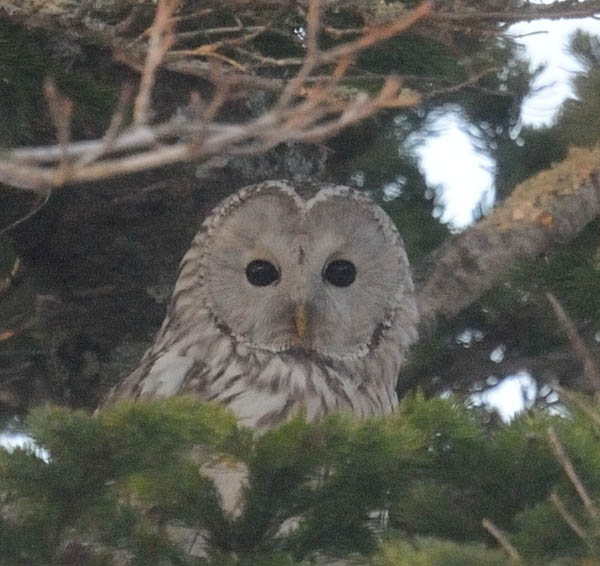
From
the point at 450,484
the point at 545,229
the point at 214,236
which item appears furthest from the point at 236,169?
the point at 450,484

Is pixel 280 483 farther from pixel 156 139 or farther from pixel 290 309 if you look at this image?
pixel 290 309

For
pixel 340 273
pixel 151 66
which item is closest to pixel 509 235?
pixel 340 273

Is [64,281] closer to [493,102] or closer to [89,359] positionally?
[89,359]

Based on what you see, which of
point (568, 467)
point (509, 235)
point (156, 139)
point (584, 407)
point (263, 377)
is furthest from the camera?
point (509, 235)

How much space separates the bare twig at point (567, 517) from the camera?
85.0 inches

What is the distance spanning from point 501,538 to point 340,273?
6.85 feet

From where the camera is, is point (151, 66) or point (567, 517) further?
point (151, 66)

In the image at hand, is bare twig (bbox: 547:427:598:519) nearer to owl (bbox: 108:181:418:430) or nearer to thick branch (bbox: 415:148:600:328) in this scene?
owl (bbox: 108:181:418:430)

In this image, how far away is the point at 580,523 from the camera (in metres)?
2.23

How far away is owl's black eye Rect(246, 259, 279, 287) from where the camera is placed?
4.21 m

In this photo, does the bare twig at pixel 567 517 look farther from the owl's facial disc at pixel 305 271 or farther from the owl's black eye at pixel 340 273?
the owl's black eye at pixel 340 273

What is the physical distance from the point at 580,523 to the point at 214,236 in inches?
86.2

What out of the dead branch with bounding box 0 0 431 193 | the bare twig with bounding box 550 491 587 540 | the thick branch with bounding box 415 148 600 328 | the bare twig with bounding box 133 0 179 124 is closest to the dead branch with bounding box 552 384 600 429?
the bare twig with bounding box 550 491 587 540

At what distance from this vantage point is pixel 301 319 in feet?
13.5
